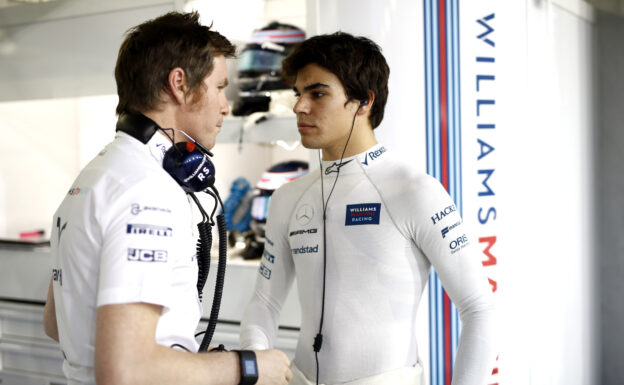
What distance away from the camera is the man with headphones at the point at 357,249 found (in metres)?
1.55

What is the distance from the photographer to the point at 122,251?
0.99 meters

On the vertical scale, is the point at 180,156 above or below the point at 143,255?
above

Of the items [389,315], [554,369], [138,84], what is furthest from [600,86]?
[138,84]

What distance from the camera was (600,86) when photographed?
2941mm

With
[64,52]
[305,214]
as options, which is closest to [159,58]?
[305,214]

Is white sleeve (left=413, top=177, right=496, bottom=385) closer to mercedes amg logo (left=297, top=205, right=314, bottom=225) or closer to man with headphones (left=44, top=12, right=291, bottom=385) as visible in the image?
mercedes amg logo (left=297, top=205, right=314, bottom=225)

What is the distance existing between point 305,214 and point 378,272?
29 cm

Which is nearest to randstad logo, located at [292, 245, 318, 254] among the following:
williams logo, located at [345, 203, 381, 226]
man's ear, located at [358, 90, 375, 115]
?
williams logo, located at [345, 203, 381, 226]

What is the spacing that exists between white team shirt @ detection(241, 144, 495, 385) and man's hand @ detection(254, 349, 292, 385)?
1.55 feet

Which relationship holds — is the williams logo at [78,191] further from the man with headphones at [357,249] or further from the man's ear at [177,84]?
the man with headphones at [357,249]

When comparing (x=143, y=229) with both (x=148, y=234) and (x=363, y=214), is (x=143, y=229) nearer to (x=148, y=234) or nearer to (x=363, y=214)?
(x=148, y=234)

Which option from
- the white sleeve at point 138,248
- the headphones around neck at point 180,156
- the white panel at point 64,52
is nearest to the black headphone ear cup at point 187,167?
the headphones around neck at point 180,156

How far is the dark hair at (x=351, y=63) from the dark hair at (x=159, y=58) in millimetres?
561

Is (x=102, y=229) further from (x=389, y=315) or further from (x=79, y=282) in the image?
(x=389, y=315)
